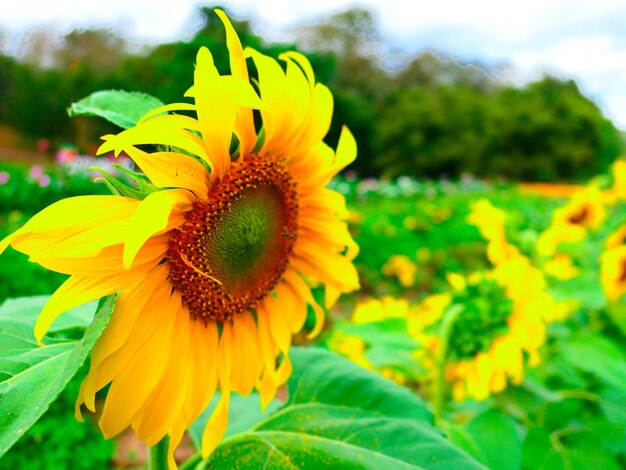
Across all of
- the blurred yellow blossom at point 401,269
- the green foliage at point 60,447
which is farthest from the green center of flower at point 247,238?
the blurred yellow blossom at point 401,269

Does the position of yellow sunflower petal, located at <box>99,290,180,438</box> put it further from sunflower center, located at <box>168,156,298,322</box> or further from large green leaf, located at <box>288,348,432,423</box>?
large green leaf, located at <box>288,348,432,423</box>

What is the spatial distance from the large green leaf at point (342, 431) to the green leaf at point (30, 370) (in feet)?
0.80

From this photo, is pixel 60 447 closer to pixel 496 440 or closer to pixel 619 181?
pixel 496 440

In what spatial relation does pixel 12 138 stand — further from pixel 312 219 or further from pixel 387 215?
pixel 312 219

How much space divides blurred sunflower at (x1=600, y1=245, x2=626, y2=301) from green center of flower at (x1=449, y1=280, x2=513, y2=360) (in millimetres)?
569

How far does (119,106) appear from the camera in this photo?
65 cm

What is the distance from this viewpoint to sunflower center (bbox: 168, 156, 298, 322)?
656mm

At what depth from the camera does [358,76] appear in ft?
106

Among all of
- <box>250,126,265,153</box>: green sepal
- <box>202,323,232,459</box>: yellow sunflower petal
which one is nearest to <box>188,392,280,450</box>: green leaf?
<box>202,323,232,459</box>: yellow sunflower petal

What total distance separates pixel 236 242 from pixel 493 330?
73cm

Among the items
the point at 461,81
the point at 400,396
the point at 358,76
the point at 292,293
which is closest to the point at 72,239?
the point at 292,293

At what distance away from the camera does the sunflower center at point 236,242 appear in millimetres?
656

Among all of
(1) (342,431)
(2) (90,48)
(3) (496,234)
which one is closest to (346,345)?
(3) (496,234)

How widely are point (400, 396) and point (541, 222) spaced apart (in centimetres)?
683
